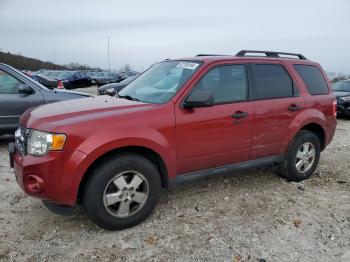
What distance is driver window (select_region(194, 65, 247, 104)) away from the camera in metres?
4.28

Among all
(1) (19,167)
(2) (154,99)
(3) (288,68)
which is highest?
(3) (288,68)

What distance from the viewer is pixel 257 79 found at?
4711 mm

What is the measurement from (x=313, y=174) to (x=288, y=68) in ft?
5.73

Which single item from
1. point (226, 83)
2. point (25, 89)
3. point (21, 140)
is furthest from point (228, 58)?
point (25, 89)

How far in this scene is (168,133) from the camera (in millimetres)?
3877

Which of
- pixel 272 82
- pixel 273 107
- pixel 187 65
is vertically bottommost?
pixel 273 107

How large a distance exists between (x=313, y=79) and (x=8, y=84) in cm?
537

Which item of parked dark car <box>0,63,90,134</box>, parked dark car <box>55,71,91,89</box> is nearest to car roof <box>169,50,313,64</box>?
parked dark car <box>0,63,90,134</box>

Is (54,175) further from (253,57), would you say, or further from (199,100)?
(253,57)

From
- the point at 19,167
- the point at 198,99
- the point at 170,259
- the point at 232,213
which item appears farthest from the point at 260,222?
the point at 19,167

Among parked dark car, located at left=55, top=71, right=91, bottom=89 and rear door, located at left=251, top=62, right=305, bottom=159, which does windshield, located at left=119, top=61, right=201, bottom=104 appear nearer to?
rear door, located at left=251, top=62, right=305, bottom=159

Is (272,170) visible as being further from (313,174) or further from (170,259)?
(170,259)

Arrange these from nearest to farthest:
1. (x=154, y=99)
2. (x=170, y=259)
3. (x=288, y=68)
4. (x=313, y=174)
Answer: (x=170, y=259)
(x=154, y=99)
(x=288, y=68)
(x=313, y=174)

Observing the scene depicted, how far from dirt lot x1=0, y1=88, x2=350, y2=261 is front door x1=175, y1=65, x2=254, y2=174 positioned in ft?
1.78
